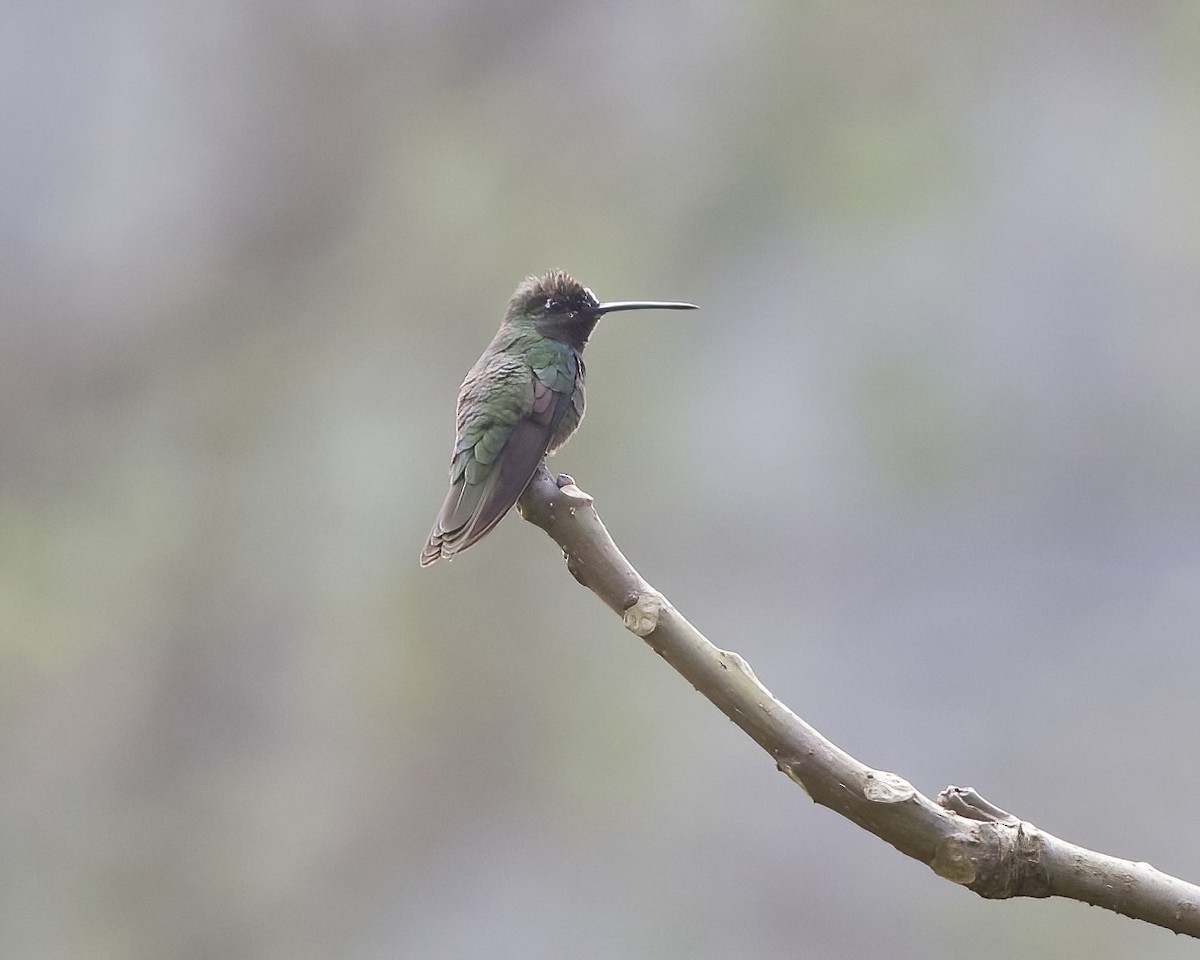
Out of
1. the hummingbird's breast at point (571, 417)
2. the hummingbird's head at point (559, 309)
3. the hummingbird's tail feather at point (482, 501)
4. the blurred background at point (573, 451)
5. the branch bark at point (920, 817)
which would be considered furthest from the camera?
the blurred background at point (573, 451)

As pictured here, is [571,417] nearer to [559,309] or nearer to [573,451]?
[559,309]

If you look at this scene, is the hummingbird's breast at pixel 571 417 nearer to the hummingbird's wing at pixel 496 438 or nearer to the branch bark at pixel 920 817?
the hummingbird's wing at pixel 496 438

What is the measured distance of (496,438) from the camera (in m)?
1.74

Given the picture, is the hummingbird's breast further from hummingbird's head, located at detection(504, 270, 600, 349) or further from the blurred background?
the blurred background

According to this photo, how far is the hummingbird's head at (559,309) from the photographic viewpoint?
220cm

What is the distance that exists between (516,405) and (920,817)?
35.5 inches

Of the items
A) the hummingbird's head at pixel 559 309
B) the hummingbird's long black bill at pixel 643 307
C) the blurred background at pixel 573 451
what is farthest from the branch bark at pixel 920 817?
the blurred background at pixel 573 451

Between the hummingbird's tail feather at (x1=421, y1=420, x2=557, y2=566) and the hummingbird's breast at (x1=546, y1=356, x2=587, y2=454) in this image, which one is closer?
the hummingbird's tail feather at (x1=421, y1=420, x2=557, y2=566)

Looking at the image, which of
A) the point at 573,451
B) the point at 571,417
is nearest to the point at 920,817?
the point at 571,417

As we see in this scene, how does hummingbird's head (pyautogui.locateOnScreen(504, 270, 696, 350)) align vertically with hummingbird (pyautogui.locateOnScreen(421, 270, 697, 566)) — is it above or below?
above

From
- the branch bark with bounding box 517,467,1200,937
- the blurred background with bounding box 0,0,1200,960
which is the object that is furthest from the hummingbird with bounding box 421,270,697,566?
the blurred background with bounding box 0,0,1200,960

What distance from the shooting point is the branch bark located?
1.11m

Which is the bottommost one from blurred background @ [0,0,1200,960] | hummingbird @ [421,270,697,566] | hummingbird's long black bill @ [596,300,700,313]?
hummingbird @ [421,270,697,566]

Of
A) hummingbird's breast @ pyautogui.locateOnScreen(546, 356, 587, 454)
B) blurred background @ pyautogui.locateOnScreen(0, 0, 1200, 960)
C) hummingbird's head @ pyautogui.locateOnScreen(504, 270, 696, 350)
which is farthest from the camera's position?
blurred background @ pyautogui.locateOnScreen(0, 0, 1200, 960)
